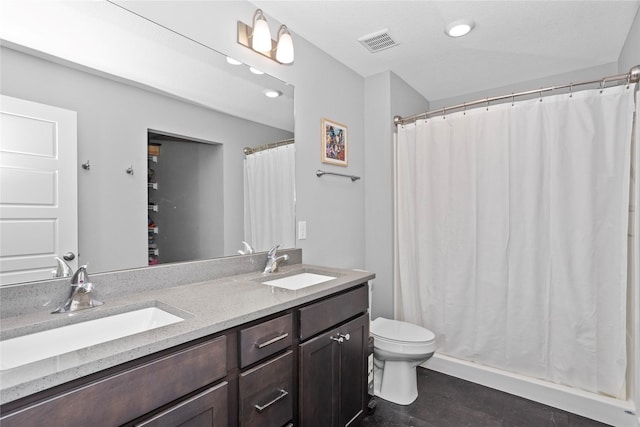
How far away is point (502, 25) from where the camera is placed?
201 centimetres

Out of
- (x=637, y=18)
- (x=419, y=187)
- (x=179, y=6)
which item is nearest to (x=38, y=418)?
(x=179, y=6)

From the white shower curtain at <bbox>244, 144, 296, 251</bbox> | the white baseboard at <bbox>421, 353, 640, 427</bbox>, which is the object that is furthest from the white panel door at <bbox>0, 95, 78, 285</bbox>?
the white baseboard at <bbox>421, 353, 640, 427</bbox>

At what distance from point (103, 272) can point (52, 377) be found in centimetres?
66

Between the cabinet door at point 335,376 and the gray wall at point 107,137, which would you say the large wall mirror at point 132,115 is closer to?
the gray wall at point 107,137

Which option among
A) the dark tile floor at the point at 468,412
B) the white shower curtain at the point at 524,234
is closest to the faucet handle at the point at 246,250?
the dark tile floor at the point at 468,412

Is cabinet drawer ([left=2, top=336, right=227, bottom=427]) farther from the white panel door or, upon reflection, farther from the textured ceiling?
the textured ceiling

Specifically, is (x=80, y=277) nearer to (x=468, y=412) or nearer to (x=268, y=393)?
(x=268, y=393)

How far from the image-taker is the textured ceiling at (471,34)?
1.82 m

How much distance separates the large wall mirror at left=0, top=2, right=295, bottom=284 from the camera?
1.11 meters

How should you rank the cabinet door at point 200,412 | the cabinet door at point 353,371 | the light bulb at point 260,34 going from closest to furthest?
the cabinet door at point 200,412
the cabinet door at point 353,371
the light bulb at point 260,34

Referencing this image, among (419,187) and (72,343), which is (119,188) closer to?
(72,343)

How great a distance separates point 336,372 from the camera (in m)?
1.50

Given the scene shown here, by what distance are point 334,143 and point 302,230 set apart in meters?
0.73

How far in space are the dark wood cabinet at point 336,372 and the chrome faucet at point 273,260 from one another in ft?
1.56
